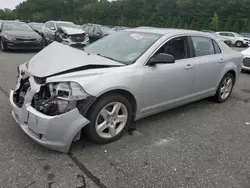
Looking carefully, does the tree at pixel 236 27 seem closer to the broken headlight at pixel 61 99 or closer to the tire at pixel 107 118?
the tire at pixel 107 118

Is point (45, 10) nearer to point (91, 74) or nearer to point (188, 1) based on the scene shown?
point (188, 1)

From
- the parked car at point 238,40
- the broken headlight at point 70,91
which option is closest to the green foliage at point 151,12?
the parked car at point 238,40

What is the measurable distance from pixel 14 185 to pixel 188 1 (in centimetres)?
5826

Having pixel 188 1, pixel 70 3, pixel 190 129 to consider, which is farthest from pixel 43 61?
pixel 70 3

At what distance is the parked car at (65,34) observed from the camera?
39.9 feet

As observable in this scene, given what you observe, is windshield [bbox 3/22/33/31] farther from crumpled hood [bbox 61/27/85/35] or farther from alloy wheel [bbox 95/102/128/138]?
alloy wheel [bbox 95/102/128/138]

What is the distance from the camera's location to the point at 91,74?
2.69 meters

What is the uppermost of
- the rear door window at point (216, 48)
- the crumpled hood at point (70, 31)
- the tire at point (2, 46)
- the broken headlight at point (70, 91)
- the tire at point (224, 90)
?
the rear door window at point (216, 48)

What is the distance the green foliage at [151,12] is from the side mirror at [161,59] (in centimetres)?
3969

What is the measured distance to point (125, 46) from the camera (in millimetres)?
3512

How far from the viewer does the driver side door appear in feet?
10.5

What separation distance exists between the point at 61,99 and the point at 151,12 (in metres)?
65.4

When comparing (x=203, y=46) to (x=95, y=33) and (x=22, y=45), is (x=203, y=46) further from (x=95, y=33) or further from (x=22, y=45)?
(x=95, y=33)

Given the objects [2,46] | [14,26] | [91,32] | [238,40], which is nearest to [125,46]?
[2,46]
